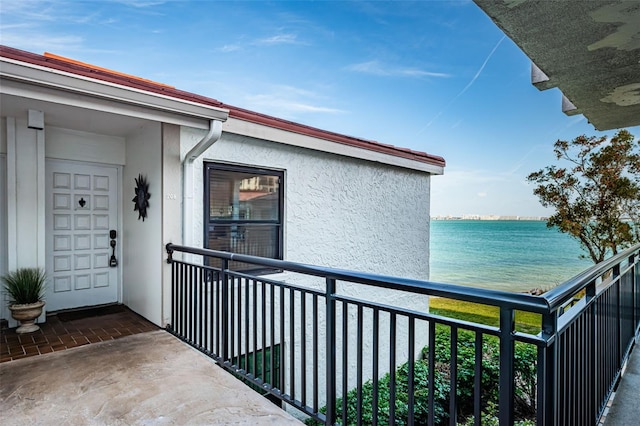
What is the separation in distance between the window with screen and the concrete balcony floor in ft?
5.02

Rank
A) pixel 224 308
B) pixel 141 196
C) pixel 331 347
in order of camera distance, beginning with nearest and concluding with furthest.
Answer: pixel 331 347
pixel 224 308
pixel 141 196

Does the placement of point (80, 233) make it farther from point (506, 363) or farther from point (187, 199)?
point (506, 363)

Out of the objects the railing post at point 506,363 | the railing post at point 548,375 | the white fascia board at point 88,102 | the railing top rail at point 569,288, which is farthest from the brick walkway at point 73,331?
the railing top rail at point 569,288

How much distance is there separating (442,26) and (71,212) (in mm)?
17042

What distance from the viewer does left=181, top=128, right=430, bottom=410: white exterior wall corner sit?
475 centimetres

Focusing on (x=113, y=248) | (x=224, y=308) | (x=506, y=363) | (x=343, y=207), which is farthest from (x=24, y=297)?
(x=506, y=363)

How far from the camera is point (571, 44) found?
228 centimetres

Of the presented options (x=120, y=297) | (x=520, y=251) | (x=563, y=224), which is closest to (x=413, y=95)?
(x=563, y=224)

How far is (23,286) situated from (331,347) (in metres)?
3.81

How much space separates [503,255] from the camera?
119ft

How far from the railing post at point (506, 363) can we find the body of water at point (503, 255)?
23.4m

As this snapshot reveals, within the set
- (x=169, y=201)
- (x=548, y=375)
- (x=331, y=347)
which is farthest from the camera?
(x=169, y=201)

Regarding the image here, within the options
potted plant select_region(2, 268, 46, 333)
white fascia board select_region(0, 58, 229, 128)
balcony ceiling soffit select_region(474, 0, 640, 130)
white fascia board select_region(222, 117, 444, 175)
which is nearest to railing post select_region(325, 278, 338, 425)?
balcony ceiling soffit select_region(474, 0, 640, 130)

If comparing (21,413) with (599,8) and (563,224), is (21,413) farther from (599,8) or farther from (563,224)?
(563,224)
